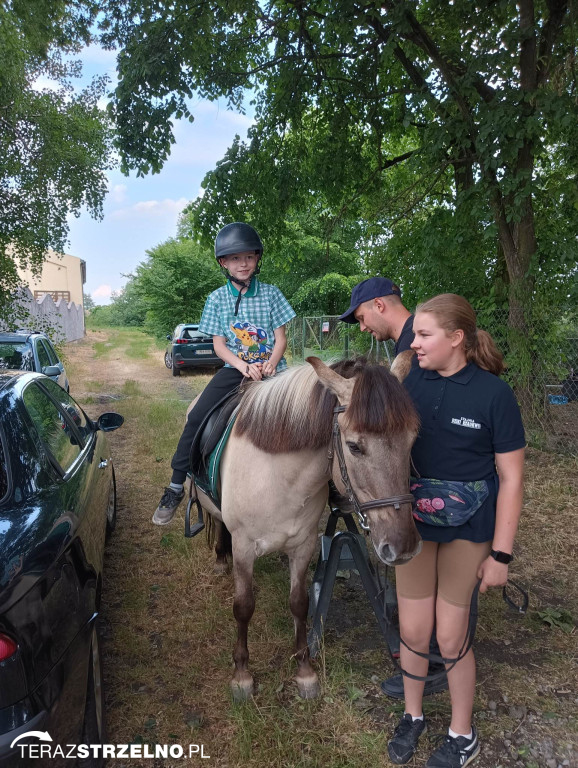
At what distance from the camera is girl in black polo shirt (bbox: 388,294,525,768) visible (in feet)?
6.45

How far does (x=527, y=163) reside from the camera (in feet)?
19.5

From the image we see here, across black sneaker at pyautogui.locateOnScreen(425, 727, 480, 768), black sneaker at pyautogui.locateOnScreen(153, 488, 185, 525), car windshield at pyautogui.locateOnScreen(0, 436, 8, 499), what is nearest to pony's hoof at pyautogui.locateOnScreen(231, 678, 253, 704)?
black sneaker at pyautogui.locateOnScreen(425, 727, 480, 768)

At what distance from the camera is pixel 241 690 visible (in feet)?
8.83

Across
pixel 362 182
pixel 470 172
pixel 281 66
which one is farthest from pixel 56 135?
pixel 470 172

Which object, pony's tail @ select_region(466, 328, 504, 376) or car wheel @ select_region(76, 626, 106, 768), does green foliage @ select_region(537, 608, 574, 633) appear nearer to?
pony's tail @ select_region(466, 328, 504, 376)

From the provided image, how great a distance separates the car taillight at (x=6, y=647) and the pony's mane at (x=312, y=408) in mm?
1338

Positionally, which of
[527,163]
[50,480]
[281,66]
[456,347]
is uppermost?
[281,66]

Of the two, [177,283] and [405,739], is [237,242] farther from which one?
[177,283]

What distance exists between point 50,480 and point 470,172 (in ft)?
23.3

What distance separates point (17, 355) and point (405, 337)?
6.88 m

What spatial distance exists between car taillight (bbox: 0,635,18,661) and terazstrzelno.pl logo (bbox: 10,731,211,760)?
234mm

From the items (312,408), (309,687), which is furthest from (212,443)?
(309,687)

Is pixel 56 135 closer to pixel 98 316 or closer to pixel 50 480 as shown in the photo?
pixel 50 480

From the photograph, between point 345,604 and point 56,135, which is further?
point 56,135
